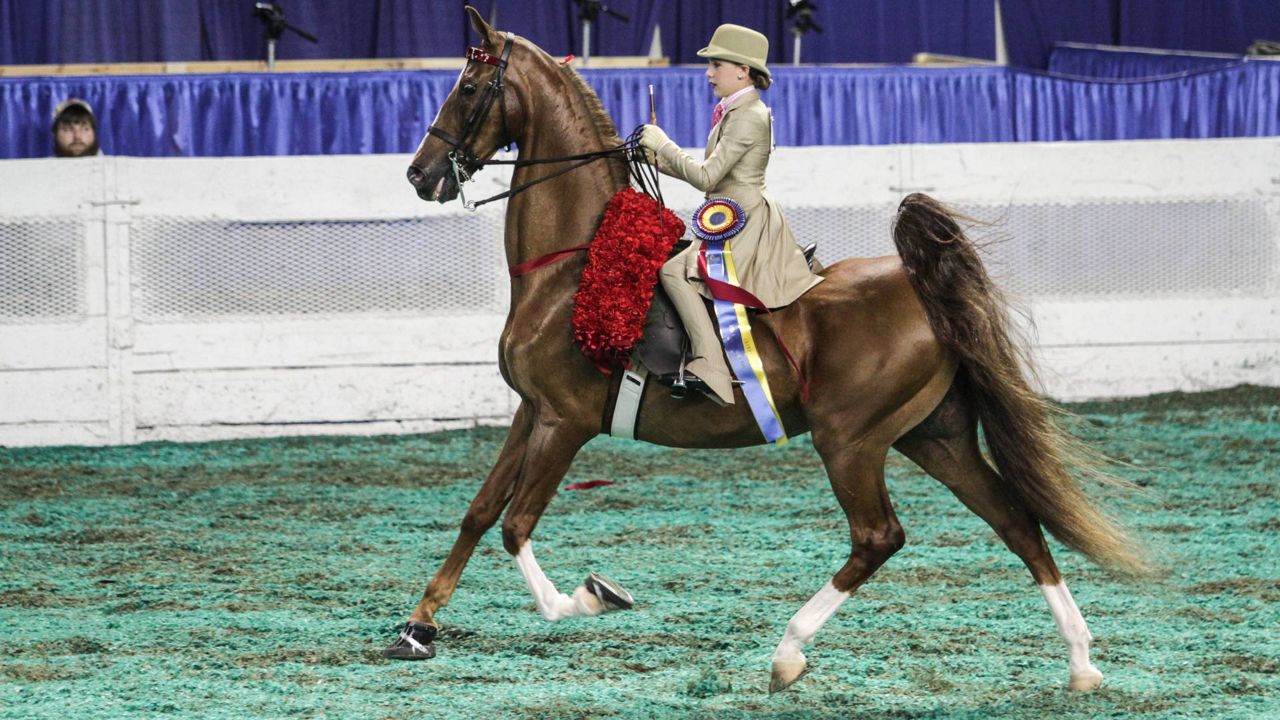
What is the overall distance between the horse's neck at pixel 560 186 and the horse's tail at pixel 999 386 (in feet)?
3.38

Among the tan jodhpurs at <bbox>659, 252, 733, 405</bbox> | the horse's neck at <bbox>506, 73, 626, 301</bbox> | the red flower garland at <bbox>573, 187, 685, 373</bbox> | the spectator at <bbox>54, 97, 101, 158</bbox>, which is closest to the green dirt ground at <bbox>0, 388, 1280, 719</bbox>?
the tan jodhpurs at <bbox>659, 252, 733, 405</bbox>

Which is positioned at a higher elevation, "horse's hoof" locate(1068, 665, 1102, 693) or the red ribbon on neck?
the red ribbon on neck

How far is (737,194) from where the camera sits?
4598 millimetres

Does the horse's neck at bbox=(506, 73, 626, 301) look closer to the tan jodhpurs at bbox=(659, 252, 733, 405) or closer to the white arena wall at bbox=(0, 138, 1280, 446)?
the tan jodhpurs at bbox=(659, 252, 733, 405)

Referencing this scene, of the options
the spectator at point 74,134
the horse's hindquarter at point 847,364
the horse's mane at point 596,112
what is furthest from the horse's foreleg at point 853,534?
the spectator at point 74,134

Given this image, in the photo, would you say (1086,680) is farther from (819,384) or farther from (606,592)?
(606,592)

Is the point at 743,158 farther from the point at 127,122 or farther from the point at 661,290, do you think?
the point at 127,122

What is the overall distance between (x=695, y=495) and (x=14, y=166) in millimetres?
4798

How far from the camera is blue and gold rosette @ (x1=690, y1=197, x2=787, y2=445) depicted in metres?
4.52

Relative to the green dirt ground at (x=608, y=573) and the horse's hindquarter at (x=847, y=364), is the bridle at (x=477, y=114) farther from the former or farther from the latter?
A: the green dirt ground at (x=608, y=573)

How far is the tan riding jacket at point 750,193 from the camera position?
4508 mm

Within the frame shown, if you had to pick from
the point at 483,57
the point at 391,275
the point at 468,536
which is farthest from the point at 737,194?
the point at 391,275

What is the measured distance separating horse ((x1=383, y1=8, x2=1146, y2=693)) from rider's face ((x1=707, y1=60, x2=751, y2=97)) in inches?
18.4

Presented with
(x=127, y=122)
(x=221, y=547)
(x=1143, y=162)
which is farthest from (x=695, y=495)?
(x=127, y=122)
